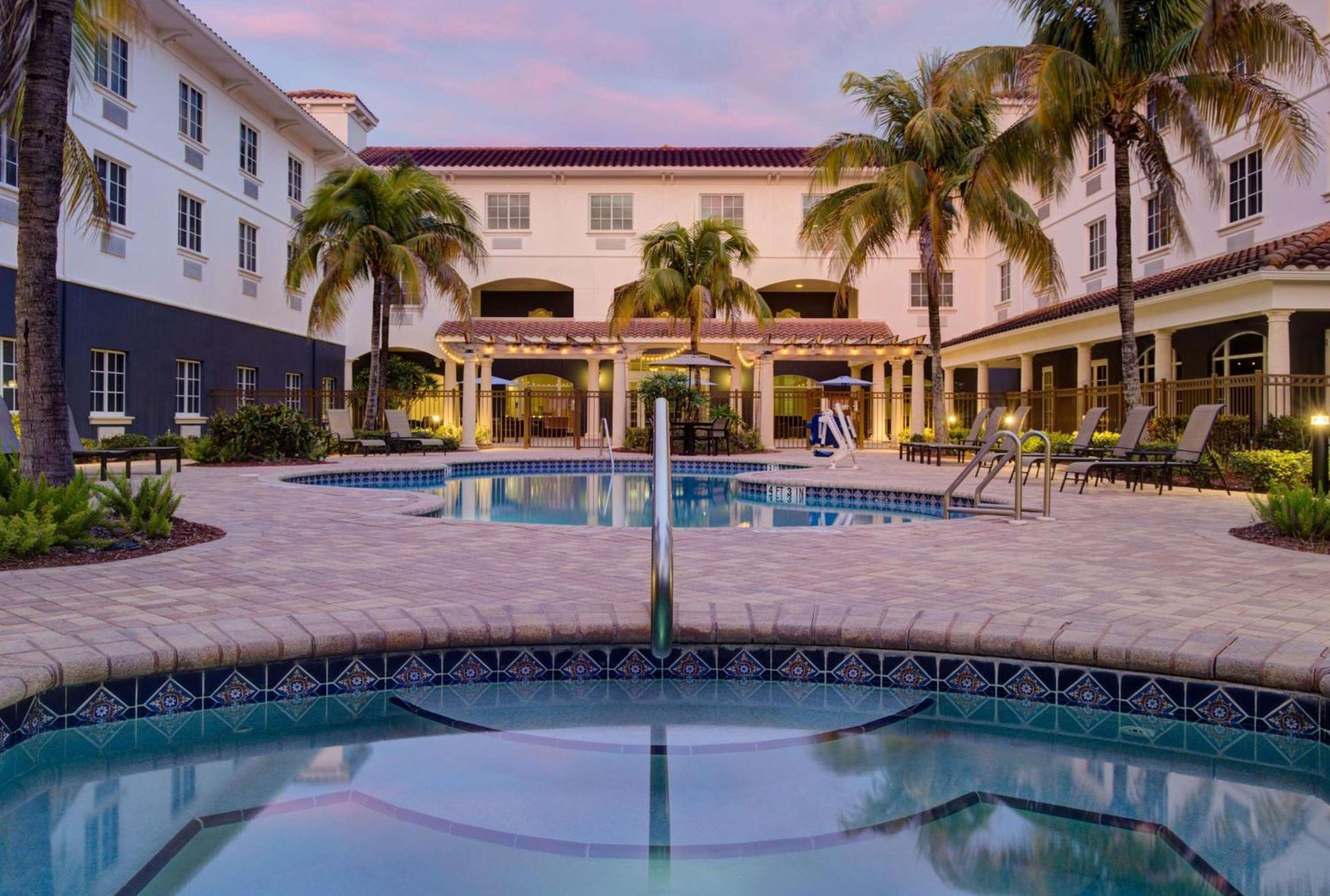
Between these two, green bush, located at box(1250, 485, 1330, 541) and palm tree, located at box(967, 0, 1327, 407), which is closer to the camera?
green bush, located at box(1250, 485, 1330, 541)

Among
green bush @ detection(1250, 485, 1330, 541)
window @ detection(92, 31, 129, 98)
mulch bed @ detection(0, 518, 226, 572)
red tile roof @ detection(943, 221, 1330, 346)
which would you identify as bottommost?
mulch bed @ detection(0, 518, 226, 572)

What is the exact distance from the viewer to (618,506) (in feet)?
38.9

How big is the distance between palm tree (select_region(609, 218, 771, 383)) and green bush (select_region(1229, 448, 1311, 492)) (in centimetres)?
1282

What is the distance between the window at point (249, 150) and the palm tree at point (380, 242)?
3.14 m

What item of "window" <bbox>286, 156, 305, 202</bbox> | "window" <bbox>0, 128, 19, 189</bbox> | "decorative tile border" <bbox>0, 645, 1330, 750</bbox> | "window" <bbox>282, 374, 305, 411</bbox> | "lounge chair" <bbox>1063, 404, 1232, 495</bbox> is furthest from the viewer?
"window" <bbox>286, 156, 305, 202</bbox>

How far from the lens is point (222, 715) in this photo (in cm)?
364

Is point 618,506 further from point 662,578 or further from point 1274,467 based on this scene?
point 1274,467

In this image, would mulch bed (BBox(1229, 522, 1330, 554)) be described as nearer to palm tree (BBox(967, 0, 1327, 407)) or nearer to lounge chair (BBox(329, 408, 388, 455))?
palm tree (BBox(967, 0, 1327, 407))

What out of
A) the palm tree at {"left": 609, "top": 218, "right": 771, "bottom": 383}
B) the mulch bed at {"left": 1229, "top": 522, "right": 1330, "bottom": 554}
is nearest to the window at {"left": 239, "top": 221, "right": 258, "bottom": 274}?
the palm tree at {"left": 609, "top": 218, "right": 771, "bottom": 383}

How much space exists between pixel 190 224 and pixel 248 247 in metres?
2.72

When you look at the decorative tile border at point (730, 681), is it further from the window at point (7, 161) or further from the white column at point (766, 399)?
the white column at point (766, 399)

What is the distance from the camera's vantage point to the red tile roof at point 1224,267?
47.0ft

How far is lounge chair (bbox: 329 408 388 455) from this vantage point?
20.4 metres

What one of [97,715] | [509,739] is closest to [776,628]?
[509,739]
